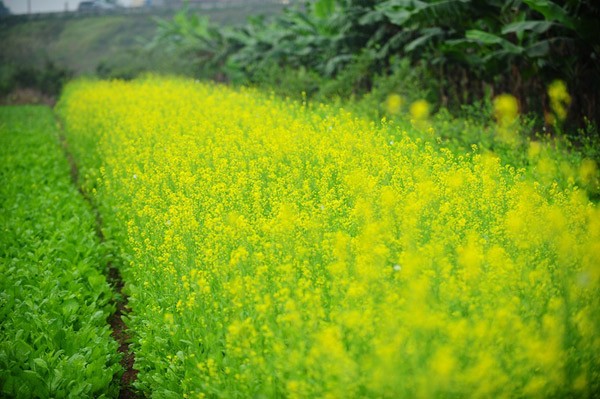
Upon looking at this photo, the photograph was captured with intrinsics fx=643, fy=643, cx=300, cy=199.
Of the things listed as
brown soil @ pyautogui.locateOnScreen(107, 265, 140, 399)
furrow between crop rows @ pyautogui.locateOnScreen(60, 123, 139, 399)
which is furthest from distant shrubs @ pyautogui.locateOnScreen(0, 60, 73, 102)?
brown soil @ pyautogui.locateOnScreen(107, 265, 140, 399)

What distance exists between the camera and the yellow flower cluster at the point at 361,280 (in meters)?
3.55

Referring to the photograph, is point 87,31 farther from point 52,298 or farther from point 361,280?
point 361,280

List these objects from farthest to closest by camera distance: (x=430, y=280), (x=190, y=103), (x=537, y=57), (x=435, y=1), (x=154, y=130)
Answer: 1. (x=190, y=103)
2. (x=435, y=1)
3. (x=537, y=57)
4. (x=154, y=130)
5. (x=430, y=280)

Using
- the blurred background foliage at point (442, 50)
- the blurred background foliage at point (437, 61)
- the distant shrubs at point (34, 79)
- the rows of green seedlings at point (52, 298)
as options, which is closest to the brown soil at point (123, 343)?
the rows of green seedlings at point (52, 298)

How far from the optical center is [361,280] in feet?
14.1

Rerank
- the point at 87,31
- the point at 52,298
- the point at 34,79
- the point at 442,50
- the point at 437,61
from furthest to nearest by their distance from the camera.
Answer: the point at 87,31 < the point at 34,79 < the point at 437,61 < the point at 442,50 < the point at 52,298

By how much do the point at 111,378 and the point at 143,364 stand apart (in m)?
0.29

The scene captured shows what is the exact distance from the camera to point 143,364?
16.0 ft

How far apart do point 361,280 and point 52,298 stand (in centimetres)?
293

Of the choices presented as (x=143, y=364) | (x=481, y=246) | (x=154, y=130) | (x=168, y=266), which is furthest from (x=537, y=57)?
(x=143, y=364)

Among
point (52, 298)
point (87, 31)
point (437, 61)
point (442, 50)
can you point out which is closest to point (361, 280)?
A: point (52, 298)

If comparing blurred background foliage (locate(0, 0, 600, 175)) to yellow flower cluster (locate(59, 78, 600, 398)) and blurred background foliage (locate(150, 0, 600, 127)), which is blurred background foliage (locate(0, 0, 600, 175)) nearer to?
blurred background foliage (locate(150, 0, 600, 127))

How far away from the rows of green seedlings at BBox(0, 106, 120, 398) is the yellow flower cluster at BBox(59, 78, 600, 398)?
1.17 feet

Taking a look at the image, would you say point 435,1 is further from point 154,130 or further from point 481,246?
point 481,246
